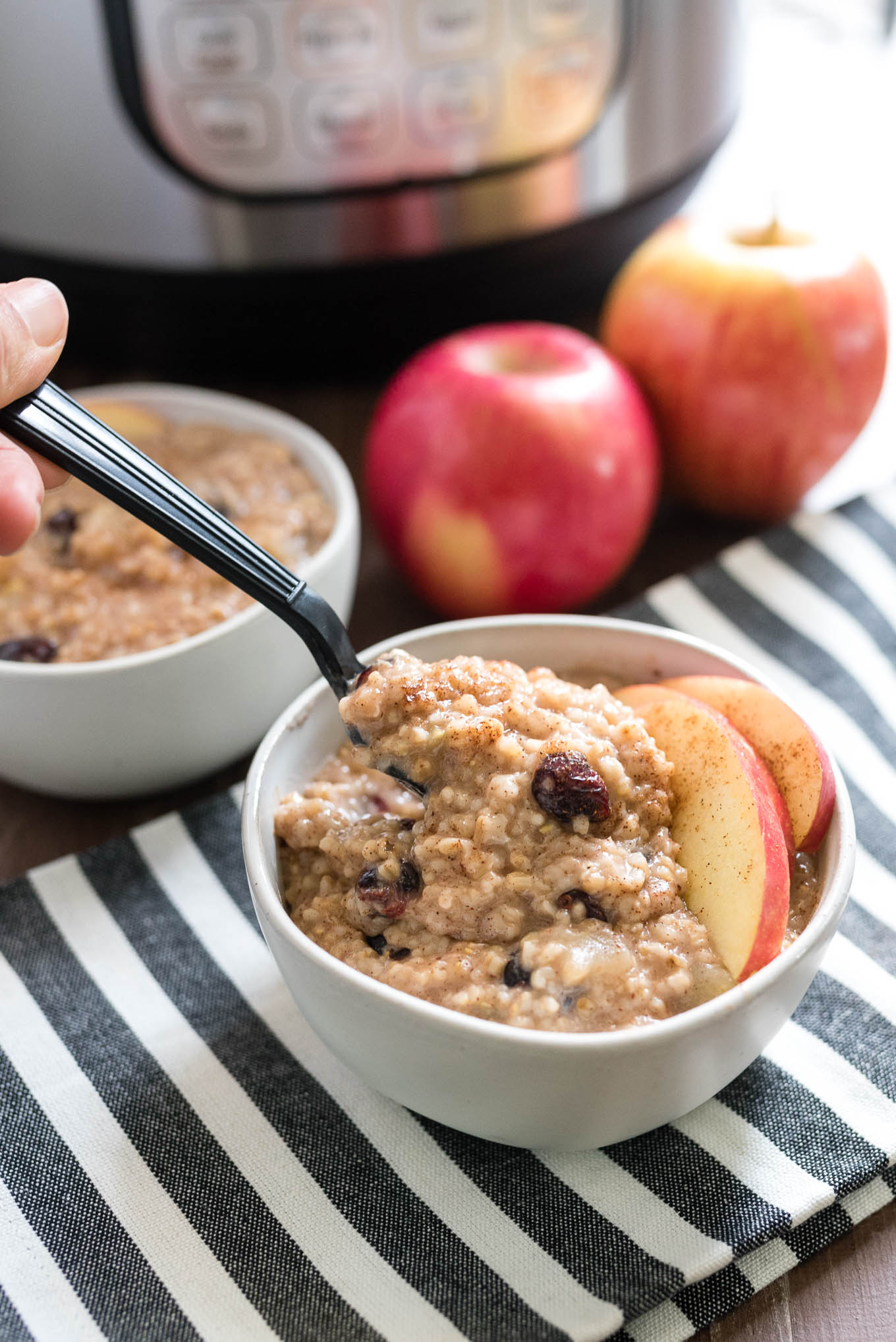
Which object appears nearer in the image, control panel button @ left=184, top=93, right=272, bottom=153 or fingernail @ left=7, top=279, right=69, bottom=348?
fingernail @ left=7, top=279, right=69, bottom=348

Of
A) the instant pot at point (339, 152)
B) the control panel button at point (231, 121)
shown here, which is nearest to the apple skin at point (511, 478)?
the instant pot at point (339, 152)

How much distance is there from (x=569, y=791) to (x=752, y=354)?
727 millimetres

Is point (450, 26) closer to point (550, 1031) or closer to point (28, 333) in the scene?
point (28, 333)

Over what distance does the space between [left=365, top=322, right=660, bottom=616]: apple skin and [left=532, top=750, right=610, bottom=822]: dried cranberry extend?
0.52m

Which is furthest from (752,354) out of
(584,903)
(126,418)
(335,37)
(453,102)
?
(584,903)

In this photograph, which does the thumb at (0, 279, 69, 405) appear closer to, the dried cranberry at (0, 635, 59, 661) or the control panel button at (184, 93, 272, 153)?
the dried cranberry at (0, 635, 59, 661)

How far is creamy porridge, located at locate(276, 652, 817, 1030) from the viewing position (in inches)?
30.0

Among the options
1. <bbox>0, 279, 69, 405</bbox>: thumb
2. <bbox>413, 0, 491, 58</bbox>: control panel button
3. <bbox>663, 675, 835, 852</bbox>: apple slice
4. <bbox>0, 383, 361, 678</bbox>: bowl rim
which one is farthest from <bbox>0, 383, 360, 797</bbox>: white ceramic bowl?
<bbox>413, 0, 491, 58</bbox>: control panel button

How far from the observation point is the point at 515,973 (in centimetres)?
77

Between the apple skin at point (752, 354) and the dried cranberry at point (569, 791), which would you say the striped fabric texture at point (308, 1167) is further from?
the apple skin at point (752, 354)

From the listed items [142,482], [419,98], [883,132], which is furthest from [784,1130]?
[883,132]

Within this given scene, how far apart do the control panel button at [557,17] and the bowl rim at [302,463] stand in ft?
1.58

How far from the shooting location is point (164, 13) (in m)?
1.24

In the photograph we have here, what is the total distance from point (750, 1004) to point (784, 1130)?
0.56 feet
